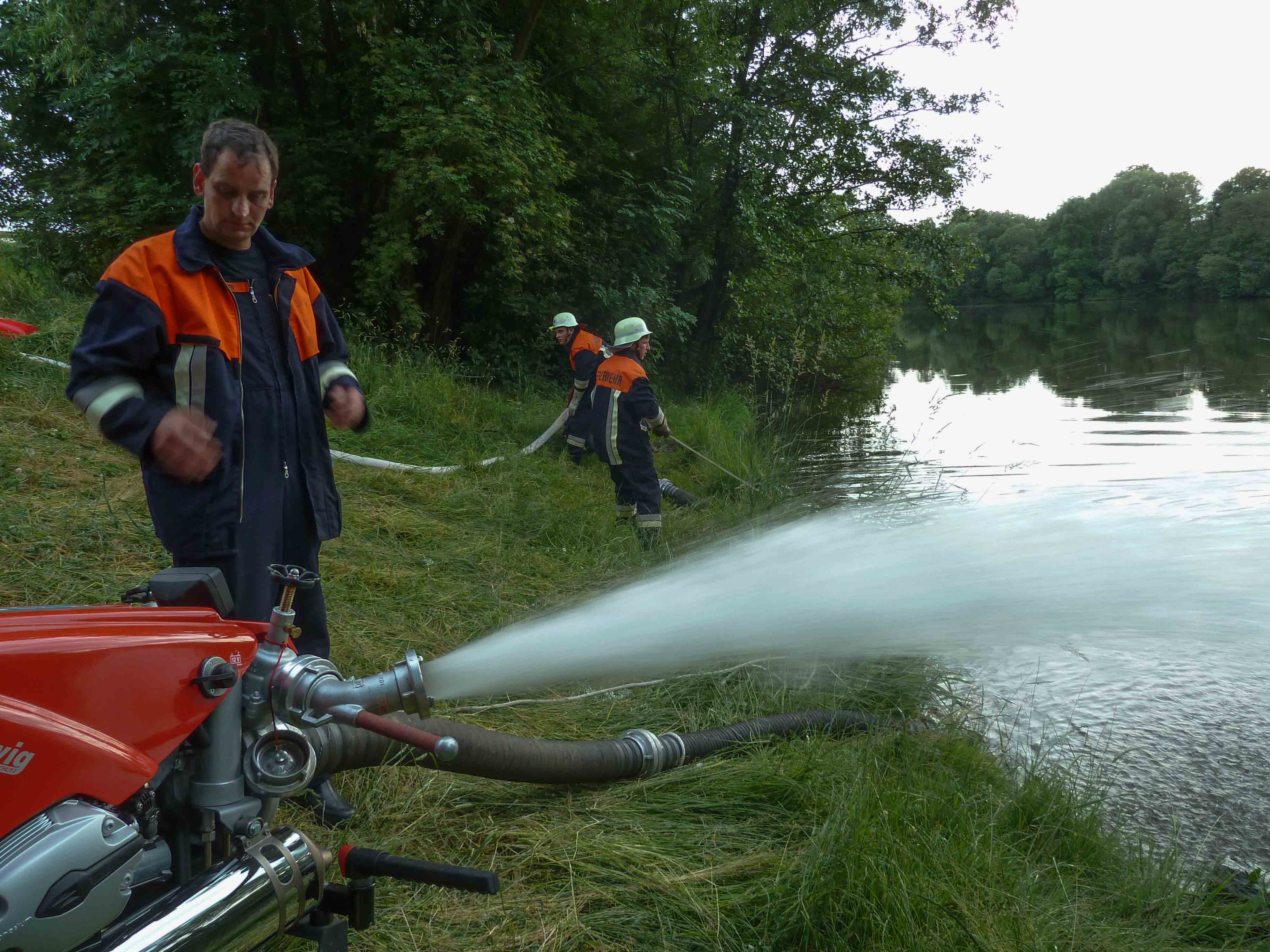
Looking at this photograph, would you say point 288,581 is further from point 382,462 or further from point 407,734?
point 382,462

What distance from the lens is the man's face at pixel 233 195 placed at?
2467 millimetres

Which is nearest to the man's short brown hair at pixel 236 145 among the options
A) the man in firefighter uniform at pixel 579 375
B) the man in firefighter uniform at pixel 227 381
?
the man in firefighter uniform at pixel 227 381

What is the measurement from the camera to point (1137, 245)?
72.9 meters

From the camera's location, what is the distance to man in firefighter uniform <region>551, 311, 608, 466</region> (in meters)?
9.95

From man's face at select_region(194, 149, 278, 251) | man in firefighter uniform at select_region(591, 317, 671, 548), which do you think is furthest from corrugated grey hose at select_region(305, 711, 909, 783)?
man in firefighter uniform at select_region(591, 317, 671, 548)

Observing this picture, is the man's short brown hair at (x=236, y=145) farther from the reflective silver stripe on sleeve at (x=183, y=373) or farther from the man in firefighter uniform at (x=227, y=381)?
the reflective silver stripe on sleeve at (x=183, y=373)

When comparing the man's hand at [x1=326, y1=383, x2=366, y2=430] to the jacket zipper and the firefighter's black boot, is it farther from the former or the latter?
the firefighter's black boot

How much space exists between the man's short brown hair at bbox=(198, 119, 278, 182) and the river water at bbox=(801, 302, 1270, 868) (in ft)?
12.0

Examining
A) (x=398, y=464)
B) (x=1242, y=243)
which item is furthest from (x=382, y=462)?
(x=1242, y=243)

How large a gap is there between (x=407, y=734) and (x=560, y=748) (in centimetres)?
150

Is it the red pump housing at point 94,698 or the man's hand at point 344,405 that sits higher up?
the man's hand at point 344,405

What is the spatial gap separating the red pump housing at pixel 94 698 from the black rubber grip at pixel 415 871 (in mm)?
371

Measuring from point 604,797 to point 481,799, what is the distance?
409 millimetres

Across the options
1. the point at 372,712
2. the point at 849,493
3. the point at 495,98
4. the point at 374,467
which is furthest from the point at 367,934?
the point at 495,98
